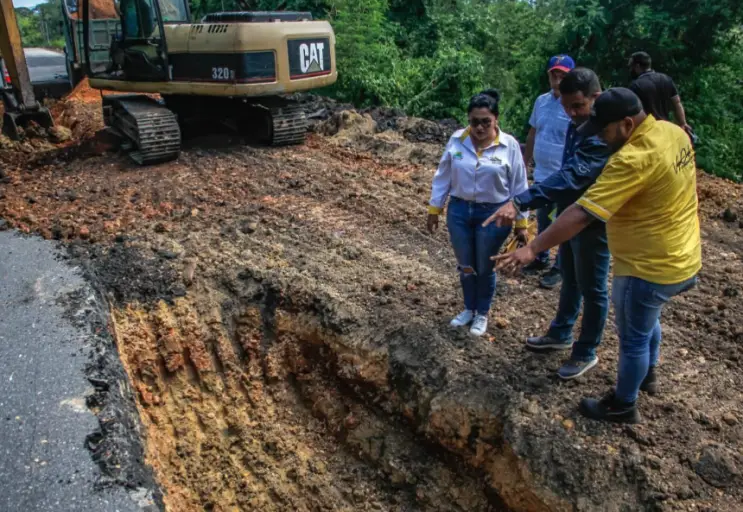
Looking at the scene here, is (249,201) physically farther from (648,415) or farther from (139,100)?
(648,415)

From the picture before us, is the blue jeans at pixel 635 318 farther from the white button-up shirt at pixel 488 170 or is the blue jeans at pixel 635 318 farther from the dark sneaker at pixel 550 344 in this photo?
the white button-up shirt at pixel 488 170

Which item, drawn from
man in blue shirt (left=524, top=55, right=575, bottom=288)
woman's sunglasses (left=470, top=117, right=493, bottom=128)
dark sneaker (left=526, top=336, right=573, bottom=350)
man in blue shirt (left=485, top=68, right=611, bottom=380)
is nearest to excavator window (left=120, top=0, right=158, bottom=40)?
man in blue shirt (left=524, top=55, right=575, bottom=288)

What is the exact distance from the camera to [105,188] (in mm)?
8078

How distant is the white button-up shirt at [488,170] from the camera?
4098 mm

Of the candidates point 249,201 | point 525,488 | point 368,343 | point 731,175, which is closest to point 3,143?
point 249,201

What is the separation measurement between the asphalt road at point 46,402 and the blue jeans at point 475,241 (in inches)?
96.6

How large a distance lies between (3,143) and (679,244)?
10889 mm

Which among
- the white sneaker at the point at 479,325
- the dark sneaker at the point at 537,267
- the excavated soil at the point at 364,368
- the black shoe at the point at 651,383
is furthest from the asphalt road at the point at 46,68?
the black shoe at the point at 651,383

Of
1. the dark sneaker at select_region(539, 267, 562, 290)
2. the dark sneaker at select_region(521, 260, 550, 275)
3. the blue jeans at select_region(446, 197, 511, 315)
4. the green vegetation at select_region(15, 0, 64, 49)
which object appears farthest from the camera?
the green vegetation at select_region(15, 0, 64, 49)

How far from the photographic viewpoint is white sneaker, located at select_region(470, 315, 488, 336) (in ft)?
15.0

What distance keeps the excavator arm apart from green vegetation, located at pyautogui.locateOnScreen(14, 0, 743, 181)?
3.78 metres

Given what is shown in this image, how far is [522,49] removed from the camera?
597 inches

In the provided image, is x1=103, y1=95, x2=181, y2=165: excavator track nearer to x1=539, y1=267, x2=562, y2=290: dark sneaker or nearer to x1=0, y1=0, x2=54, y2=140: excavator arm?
x1=0, y1=0, x2=54, y2=140: excavator arm

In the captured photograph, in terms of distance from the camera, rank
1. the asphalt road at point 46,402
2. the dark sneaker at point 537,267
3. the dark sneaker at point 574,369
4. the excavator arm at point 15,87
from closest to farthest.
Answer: the asphalt road at point 46,402 → the dark sneaker at point 574,369 → the dark sneaker at point 537,267 → the excavator arm at point 15,87
